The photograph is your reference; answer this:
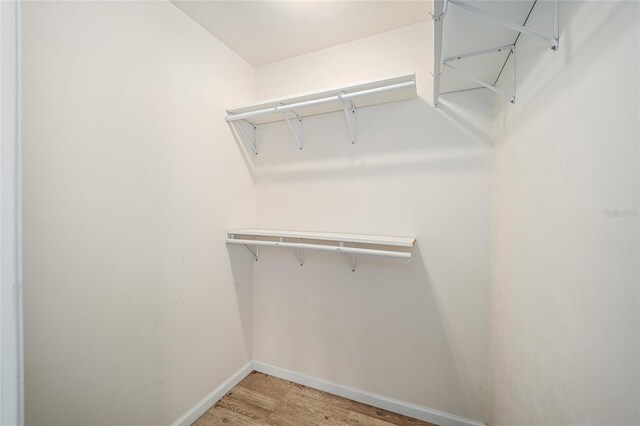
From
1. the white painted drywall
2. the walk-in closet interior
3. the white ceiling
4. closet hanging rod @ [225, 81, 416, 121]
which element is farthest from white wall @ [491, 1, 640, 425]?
the white painted drywall

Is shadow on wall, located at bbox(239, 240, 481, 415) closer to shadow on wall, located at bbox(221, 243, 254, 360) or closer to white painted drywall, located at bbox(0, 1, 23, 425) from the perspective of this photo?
shadow on wall, located at bbox(221, 243, 254, 360)

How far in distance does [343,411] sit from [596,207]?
68.7 inches

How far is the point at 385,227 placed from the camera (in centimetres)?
162

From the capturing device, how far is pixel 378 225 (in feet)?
5.37

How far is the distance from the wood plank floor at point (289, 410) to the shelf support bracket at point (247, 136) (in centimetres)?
182

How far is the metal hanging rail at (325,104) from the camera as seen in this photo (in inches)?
53.0

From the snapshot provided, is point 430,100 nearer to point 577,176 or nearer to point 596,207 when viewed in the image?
point 577,176

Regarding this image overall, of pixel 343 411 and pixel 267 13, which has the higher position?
pixel 267 13

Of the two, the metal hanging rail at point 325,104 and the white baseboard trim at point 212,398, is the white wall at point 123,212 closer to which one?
the white baseboard trim at point 212,398

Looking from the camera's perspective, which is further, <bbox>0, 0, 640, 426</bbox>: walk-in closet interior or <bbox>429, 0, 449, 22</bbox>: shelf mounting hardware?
<bbox>429, 0, 449, 22</bbox>: shelf mounting hardware

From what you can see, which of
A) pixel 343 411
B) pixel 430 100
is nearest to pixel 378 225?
pixel 430 100

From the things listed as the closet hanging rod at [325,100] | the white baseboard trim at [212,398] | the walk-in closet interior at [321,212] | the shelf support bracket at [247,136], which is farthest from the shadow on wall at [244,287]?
the closet hanging rod at [325,100]

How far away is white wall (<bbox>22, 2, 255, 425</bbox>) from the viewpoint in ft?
3.05

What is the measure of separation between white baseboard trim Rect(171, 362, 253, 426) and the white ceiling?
7.94ft
